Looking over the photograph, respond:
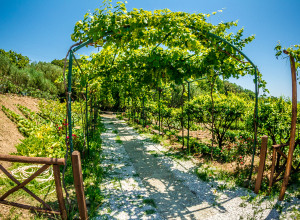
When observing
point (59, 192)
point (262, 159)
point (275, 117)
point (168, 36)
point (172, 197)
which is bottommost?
point (172, 197)

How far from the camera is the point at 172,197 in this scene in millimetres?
3426

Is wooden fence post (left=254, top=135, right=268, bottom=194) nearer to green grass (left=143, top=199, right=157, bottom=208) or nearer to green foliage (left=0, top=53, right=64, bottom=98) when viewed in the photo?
green grass (left=143, top=199, right=157, bottom=208)

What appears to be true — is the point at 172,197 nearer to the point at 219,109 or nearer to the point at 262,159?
the point at 262,159

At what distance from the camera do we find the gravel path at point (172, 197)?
2.86 m

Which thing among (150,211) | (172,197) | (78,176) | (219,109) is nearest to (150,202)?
(150,211)

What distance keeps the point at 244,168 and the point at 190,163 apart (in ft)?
4.79

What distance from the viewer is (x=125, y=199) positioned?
10.7 ft

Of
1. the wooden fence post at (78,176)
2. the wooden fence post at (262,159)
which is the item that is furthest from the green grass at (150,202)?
the wooden fence post at (262,159)

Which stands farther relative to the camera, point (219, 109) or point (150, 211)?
point (219, 109)

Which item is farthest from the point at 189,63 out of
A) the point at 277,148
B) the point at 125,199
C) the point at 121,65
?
the point at 125,199

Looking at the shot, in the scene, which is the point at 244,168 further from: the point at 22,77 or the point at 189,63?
the point at 22,77

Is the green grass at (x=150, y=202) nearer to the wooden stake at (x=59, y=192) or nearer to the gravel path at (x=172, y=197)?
the gravel path at (x=172, y=197)

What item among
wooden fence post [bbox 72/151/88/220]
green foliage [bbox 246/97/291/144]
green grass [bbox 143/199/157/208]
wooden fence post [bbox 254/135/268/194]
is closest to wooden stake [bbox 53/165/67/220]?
wooden fence post [bbox 72/151/88/220]

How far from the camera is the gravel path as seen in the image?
2.86 meters
